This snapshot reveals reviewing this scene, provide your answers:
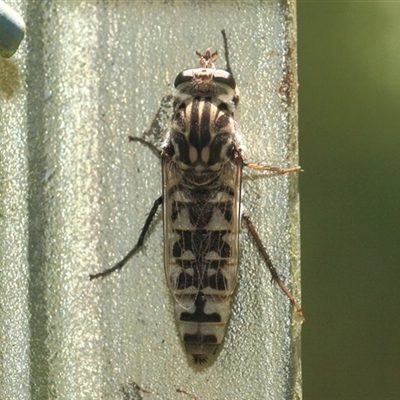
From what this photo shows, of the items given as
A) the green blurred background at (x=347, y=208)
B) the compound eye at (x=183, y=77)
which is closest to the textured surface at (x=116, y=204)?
the compound eye at (x=183, y=77)

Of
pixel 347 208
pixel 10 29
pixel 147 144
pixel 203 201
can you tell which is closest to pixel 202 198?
pixel 203 201

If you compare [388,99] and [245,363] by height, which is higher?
[388,99]

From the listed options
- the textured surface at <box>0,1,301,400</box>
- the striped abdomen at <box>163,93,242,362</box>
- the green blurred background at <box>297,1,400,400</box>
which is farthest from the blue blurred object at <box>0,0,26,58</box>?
the green blurred background at <box>297,1,400,400</box>

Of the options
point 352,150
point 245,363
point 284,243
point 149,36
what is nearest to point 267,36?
point 149,36

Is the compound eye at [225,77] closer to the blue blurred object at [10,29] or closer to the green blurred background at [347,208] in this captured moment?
the blue blurred object at [10,29]

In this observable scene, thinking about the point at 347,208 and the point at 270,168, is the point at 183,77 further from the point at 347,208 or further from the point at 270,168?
the point at 347,208

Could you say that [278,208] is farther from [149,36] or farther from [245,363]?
[149,36]
